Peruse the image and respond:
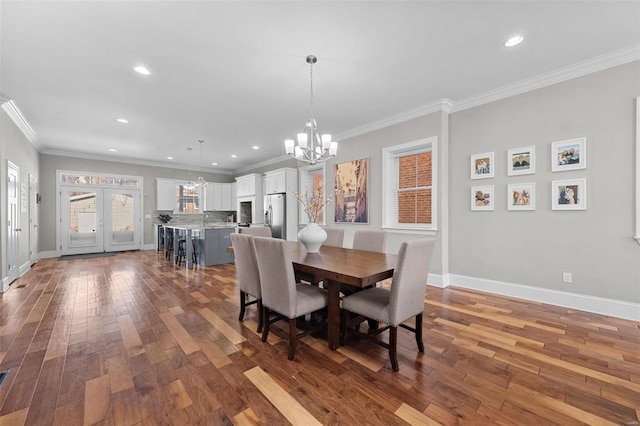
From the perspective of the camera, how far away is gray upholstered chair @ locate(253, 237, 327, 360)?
206cm

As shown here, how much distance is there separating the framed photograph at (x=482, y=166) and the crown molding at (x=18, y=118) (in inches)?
261

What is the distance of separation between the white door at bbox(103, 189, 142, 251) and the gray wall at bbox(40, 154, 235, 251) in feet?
0.74

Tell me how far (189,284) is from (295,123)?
3295mm

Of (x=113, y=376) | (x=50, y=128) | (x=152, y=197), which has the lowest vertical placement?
(x=113, y=376)

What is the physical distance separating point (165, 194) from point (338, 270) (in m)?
8.17

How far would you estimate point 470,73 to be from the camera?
312 centimetres

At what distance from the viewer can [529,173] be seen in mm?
3311

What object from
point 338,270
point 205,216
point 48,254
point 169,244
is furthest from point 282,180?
point 48,254

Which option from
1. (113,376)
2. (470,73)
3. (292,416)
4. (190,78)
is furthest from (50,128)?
(470,73)

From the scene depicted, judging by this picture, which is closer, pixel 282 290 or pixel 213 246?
pixel 282 290

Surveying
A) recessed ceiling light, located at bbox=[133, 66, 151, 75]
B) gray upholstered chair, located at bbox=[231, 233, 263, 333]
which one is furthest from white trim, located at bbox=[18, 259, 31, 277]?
gray upholstered chair, located at bbox=[231, 233, 263, 333]

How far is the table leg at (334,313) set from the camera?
7.20 feet

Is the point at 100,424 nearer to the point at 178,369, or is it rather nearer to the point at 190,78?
the point at 178,369

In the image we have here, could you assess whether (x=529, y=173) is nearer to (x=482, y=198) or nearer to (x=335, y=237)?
(x=482, y=198)
